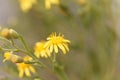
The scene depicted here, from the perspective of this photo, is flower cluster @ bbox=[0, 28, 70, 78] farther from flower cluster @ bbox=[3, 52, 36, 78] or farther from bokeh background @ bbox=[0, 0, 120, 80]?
bokeh background @ bbox=[0, 0, 120, 80]

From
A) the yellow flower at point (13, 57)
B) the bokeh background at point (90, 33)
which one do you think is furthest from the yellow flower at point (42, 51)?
the bokeh background at point (90, 33)

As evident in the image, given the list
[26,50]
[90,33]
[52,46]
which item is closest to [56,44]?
[52,46]

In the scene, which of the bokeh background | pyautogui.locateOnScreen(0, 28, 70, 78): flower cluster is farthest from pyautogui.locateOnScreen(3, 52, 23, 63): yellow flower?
the bokeh background

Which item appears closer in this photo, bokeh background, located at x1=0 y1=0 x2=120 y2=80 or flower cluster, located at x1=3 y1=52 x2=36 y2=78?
flower cluster, located at x1=3 y1=52 x2=36 y2=78

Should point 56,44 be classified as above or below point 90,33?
below

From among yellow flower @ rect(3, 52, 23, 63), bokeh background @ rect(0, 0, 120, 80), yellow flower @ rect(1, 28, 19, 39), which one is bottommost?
yellow flower @ rect(3, 52, 23, 63)

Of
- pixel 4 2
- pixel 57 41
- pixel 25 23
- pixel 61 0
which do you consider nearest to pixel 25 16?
pixel 25 23

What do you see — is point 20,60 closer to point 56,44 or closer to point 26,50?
point 26,50

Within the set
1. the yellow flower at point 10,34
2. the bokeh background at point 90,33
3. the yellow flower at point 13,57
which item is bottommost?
the yellow flower at point 13,57

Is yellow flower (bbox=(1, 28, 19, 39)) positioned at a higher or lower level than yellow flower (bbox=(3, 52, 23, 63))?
higher

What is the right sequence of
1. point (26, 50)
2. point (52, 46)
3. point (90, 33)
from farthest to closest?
point (90, 33), point (52, 46), point (26, 50)

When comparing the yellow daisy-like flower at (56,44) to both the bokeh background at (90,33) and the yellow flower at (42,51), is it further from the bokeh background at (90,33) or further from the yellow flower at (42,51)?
the bokeh background at (90,33)
